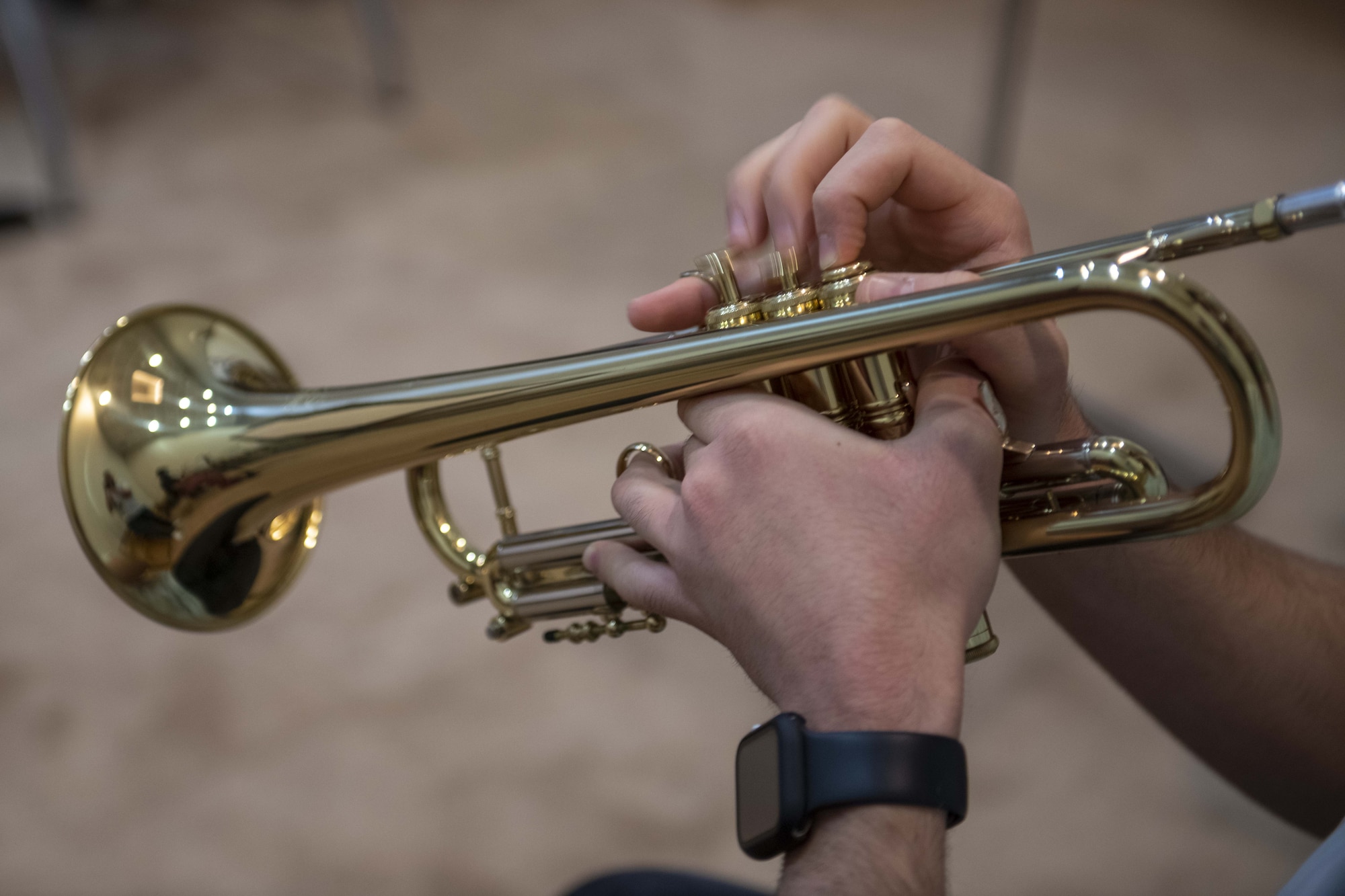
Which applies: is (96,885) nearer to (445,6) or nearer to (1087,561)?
(1087,561)

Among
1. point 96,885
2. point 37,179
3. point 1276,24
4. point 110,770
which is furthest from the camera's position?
point 1276,24

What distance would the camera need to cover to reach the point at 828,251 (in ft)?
2.28

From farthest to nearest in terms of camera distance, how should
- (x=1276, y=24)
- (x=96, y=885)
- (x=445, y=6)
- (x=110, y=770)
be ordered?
(x=445, y=6)
(x=1276, y=24)
(x=110, y=770)
(x=96, y=885)

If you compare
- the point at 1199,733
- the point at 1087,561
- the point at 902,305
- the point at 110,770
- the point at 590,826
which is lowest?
the point at 590,826

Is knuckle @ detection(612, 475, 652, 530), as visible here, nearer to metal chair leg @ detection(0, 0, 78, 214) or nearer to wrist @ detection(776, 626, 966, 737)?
wrist @ detection(776, 626, 966, 737)

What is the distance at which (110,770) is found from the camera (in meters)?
1.42

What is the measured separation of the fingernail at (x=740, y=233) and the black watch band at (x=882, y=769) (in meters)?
0.40

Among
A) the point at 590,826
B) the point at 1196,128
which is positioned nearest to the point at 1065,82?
the point at 1196,128

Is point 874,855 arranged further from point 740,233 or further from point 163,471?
point 163,471

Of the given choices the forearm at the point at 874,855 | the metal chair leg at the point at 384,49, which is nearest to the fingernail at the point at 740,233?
the forearm at the point at 874,855

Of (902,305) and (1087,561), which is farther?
(1087,561)

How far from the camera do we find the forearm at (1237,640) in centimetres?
75

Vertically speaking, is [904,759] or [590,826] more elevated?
[904,759]

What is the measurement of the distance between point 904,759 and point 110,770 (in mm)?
1304
